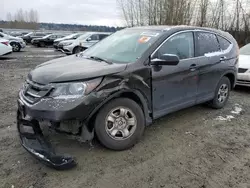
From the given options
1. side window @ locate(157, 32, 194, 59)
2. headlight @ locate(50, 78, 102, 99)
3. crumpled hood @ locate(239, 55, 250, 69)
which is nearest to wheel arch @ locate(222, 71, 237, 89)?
side window @ locate(157, 32, 194, 59)

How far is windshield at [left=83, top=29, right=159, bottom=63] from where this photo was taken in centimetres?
377

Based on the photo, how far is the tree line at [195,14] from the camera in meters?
16.4

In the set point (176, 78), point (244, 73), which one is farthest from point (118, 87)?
point (244, 73)

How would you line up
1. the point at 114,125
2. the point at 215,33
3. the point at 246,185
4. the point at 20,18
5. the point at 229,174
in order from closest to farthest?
the point at 246,185 → the point at 229,174 → the point at 114,125 → the point at 215,33 → the point at 20,18

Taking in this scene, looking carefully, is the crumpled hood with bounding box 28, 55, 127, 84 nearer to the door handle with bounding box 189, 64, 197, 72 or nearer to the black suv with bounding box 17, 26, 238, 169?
the black suv with bounding box 17, 26, 238, 169

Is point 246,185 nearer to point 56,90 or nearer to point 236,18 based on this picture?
point 56,90

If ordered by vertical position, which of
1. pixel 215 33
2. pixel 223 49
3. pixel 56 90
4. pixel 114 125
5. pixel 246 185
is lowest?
pixel 246 185

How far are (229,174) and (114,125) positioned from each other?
157 centimetres

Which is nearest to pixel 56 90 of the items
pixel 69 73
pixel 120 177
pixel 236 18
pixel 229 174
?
pixel 69 73

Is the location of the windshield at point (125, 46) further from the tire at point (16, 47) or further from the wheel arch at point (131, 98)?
the tire at point (16, 47)

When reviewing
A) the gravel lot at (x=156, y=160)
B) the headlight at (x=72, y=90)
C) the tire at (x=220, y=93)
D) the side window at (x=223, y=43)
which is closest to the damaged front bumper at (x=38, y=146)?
the gravel lot at (x=156, y=160)

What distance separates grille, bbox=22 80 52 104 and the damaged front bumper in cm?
18

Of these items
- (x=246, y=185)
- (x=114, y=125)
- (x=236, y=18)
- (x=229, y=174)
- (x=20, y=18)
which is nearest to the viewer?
(x=246, y=185)

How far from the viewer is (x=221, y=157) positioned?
3.44 metres
